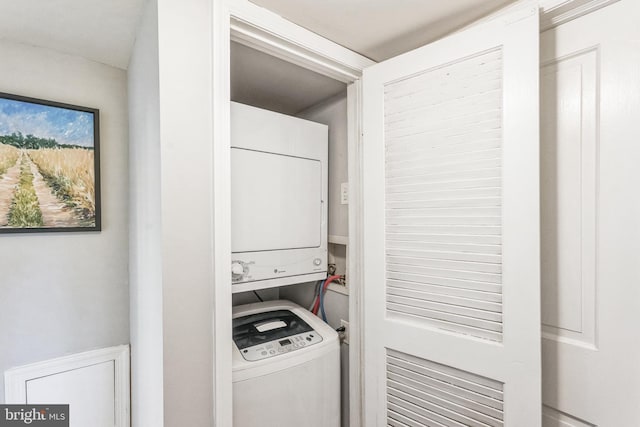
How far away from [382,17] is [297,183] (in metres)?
0.80

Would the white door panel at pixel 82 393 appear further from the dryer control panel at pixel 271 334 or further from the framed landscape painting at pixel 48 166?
the dryer control panel at pixel 271 334

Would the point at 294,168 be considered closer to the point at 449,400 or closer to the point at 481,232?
the point at 481,232

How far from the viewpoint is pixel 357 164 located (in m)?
1.44

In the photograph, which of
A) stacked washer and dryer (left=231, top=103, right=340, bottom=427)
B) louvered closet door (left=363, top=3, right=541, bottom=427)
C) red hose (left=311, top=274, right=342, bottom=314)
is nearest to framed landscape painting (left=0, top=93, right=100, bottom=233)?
stacked washer and dryer (left=231, top=103, right=340, bottom=427)

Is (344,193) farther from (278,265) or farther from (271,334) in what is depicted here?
(271,334)

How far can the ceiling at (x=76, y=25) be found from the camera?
111 cm

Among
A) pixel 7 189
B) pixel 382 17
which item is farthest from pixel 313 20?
pixel 7 189

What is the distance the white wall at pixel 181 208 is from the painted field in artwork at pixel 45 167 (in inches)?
31.1

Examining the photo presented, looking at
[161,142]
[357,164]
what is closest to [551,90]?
[357,164]

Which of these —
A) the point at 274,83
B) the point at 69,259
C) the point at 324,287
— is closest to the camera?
the point at 69,259

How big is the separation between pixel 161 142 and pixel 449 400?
1.34 metres

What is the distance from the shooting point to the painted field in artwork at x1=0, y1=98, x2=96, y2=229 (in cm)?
136

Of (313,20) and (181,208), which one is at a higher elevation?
(313,20)

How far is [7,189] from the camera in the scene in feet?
4.42
